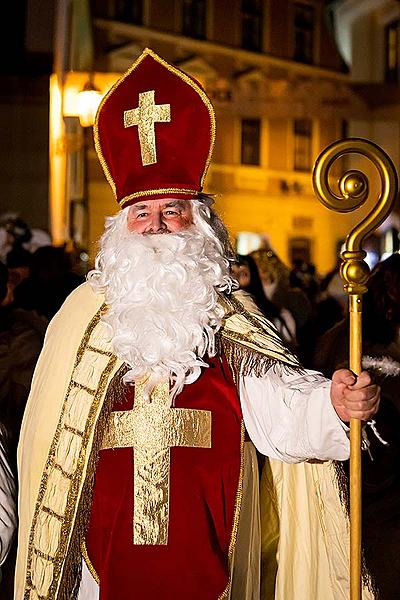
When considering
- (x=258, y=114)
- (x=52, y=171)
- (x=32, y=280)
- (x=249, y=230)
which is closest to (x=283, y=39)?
(x=258, y=114)

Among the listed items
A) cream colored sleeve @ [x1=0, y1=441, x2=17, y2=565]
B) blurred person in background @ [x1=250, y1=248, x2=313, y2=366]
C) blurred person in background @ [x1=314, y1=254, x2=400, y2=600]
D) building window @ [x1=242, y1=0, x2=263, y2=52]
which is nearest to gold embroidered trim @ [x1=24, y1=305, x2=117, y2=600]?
cream colored sleeve @ [x1=0, y1=441, x2=17, y2=565]

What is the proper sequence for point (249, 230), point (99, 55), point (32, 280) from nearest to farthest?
point (32, 280) → point (99, 55) → point (249, 230)

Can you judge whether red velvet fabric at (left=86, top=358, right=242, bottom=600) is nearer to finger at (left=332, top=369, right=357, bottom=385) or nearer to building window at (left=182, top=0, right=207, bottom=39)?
finger at (left=332, top=369, right=357, bottom=385)

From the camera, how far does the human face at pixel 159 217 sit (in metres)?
4.38

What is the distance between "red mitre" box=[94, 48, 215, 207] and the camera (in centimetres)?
454

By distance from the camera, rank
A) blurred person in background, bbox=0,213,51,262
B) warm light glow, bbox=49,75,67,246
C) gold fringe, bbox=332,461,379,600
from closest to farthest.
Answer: gold fringe, bbox=332,461,379,600
blurred person in background, bbox=0,213,51,262
warm light glow, bbox=49,75,67,246

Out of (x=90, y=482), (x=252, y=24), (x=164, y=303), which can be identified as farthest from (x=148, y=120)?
(x=252, y=24)

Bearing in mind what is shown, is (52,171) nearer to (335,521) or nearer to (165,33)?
(165,33)

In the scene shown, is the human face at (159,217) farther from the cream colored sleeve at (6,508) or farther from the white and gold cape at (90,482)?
the cream colored sleeve at (6,508)

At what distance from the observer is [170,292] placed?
4.38 meters

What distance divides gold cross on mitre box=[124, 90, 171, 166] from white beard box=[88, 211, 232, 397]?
302 mm

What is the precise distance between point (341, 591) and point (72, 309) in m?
1.45

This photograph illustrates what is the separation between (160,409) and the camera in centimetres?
427

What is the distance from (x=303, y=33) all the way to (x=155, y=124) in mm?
31120
